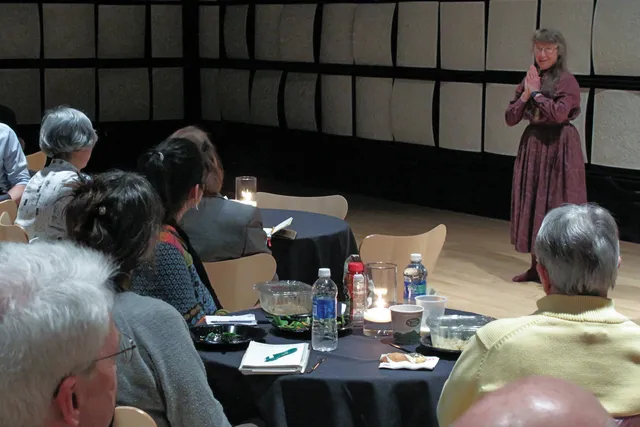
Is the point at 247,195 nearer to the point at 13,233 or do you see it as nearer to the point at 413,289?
the point at 13,233

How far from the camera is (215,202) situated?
4.59 m

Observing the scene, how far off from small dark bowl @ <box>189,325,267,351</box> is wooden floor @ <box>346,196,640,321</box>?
198cm

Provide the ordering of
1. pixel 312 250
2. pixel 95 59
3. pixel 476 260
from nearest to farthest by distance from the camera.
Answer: pixel 312 250 < pixel 476 260 < pixel 95 59

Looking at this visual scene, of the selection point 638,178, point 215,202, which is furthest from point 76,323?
point 638,178

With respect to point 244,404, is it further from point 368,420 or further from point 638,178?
point 638,178

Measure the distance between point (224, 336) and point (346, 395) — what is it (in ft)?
1.77

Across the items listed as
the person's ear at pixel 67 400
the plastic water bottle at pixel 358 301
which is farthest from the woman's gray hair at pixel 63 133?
the person's ear at pixel 67 400

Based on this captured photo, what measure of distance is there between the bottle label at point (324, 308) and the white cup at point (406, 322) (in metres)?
0.22

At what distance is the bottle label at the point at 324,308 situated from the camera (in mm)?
3297

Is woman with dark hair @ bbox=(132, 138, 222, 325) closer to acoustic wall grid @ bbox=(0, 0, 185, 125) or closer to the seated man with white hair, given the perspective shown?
the seated man with white hair

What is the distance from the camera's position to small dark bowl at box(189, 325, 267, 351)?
3.29m

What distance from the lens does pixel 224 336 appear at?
3373mm

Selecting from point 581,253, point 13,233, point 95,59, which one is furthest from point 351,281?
point 95,59

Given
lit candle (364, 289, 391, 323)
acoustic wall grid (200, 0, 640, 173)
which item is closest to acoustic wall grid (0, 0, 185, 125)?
acoustic wall grid (200, 0, 640, 173)
